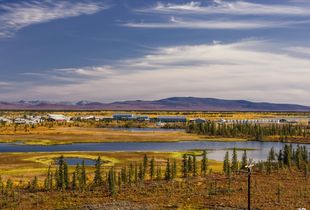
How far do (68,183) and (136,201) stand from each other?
39.0ft

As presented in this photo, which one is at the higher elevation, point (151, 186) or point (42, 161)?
point (42, 161)

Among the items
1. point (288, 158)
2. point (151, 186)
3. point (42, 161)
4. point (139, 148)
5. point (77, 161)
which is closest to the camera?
point (151, 186)

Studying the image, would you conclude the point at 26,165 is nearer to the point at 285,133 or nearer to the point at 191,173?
the point at 191,173

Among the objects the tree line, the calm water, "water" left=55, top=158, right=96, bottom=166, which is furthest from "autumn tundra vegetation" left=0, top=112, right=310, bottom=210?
the tree line

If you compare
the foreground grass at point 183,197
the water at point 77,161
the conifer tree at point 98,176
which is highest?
the conifer tree at point 98,176

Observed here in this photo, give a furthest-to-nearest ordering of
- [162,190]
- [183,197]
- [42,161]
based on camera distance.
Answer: [42,161] → [162,190] → [183,197]

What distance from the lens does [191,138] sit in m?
130

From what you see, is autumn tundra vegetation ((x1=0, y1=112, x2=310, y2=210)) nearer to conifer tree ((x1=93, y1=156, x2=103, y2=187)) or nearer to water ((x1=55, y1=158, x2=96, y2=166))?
conifer tree ((x1=93, y1=156, x2=103, y2=187))

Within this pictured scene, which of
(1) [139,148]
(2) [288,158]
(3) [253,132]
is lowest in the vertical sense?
(1) [139,148]

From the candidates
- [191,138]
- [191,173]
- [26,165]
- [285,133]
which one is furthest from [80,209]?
[285,133]

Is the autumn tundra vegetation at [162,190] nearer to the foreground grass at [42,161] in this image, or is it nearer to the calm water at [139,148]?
the foreground grass at [42,161]

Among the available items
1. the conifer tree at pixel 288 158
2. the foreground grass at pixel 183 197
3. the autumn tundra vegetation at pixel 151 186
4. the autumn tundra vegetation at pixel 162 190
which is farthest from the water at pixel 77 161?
the conifer tree at pixel 288 158

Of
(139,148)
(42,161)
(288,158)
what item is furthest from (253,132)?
(42,161)

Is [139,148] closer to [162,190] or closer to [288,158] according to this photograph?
[288,158]
